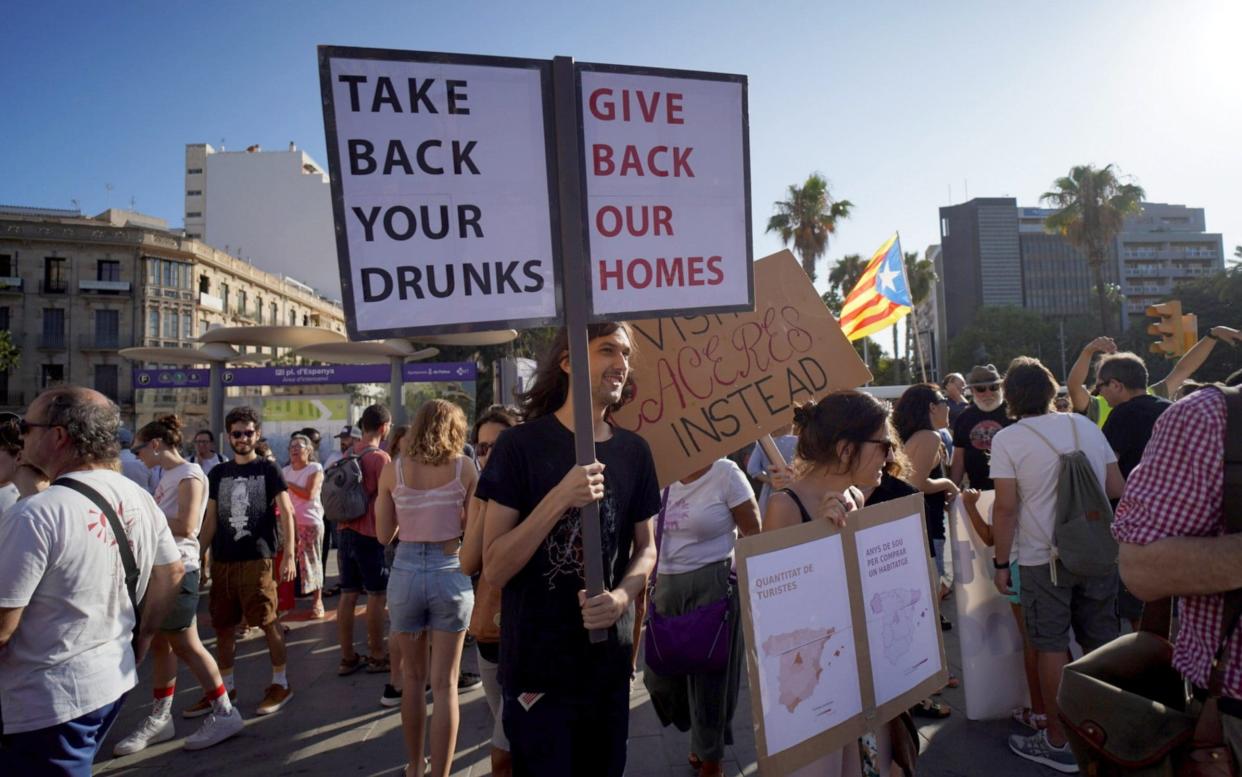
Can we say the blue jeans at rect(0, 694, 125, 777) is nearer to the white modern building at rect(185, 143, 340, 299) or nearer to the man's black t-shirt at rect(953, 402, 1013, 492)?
the man's black t-shirt at rect(953, 402, 1013, 492)

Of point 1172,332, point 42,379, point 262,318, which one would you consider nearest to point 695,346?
point 1172,332

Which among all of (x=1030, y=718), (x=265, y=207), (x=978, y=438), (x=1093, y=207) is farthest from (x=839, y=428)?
(x=265, y=207)

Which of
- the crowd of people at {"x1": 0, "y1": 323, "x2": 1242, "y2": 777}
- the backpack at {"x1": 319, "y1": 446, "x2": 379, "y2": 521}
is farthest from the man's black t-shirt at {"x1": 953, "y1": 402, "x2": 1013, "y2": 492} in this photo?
the backpack at {"x1": 319, "y1": 446, "x2": 379, "y2": 521}

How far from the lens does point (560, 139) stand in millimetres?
2086

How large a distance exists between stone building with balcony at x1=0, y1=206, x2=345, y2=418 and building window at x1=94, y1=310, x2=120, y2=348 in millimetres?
65

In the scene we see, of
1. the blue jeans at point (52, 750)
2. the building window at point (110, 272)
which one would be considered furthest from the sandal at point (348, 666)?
the building window at point (110, 272)

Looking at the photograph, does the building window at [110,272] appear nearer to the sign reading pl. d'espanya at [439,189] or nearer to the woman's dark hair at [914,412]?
the woman's dark hair at [914,412]

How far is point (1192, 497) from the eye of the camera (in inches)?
64.5

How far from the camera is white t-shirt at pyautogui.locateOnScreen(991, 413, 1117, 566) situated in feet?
11.9

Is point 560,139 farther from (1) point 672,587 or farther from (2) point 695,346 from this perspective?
(1) point 672,587

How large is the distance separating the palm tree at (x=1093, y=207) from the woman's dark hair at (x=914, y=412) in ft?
96.2

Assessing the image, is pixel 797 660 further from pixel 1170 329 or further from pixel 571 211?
pixel 1170 329

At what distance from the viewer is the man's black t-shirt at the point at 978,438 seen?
5.19m

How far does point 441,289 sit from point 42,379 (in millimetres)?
56711
